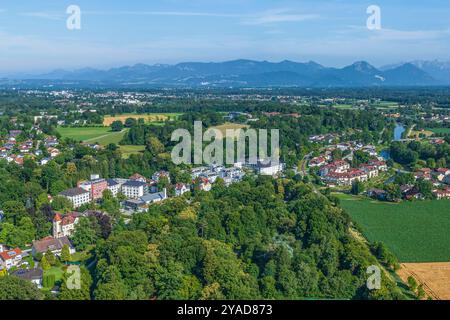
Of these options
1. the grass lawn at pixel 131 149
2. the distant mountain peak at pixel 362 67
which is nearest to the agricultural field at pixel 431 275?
the grass lawn at pixel 131 149

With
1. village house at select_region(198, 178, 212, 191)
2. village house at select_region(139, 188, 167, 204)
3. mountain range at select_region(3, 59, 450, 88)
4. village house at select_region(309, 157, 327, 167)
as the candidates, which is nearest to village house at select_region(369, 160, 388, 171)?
village house at select_region(309, 157, 327, 167)

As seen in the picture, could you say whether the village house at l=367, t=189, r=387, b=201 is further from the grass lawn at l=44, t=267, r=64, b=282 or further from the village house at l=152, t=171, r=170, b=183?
the grass lawn at l=44, t=267, r=64, b=282

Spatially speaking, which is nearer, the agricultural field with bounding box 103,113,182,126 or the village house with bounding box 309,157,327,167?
→ the village house with bounding box 309,157,327,167

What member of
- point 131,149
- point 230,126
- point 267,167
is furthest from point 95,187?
point 230,126

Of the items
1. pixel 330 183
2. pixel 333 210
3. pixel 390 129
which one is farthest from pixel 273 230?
pixel 390 129

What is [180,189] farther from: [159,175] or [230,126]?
[230,126]

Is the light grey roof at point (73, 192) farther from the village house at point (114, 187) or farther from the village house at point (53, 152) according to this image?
the village house at point (53, 152)
